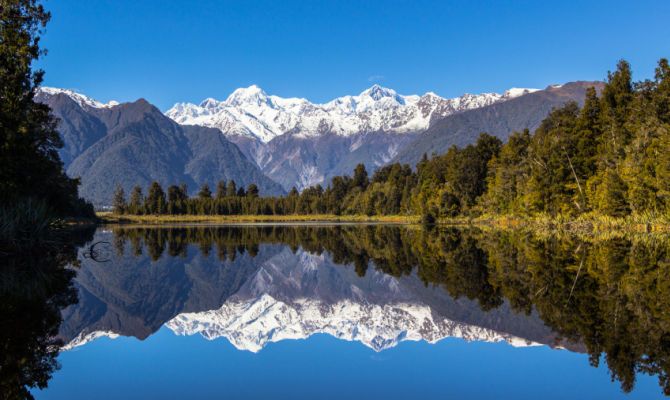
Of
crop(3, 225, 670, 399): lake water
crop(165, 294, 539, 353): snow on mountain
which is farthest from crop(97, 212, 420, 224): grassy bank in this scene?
crop(165, 294, 539, 353): snow on mountain

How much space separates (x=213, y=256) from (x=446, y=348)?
98.5ft

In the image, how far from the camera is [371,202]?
16850 cm

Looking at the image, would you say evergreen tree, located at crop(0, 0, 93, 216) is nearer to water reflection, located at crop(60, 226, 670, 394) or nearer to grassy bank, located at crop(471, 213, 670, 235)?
water reflection, located at crop(60, 226, 670, 394)

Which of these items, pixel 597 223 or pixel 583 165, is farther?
pixel 583 165

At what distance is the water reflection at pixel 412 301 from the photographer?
13984 mm

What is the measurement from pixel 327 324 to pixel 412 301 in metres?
4.64

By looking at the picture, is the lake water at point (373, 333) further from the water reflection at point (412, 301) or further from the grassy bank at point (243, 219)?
the grassy bank at point (243, 219)

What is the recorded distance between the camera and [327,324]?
1686 centimetres

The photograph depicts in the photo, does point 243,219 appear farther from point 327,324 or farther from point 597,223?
point 327,324

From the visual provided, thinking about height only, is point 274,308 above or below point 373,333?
below

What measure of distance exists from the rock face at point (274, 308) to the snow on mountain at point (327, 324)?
0.11 ft

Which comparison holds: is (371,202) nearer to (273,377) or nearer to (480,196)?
(480,196)

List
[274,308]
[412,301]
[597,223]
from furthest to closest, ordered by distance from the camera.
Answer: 1. [597,223]
2. [412,301]
3. [274,308]

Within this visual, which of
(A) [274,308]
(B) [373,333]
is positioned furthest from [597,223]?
(B) [373,333]
